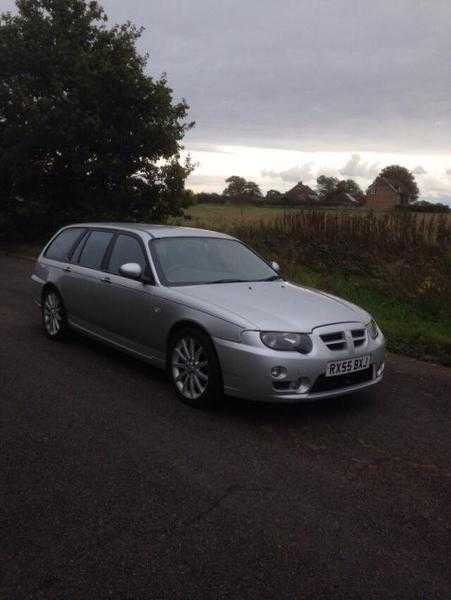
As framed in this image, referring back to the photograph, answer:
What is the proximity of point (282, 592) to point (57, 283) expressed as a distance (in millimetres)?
5430

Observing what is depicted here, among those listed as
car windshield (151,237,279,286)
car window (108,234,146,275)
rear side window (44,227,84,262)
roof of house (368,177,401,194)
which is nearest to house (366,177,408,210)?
roof of house (368,177,401,194)

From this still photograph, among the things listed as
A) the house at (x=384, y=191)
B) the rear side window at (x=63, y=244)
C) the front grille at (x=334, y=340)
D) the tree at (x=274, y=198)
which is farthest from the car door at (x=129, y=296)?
the house at (x=384, y=191)

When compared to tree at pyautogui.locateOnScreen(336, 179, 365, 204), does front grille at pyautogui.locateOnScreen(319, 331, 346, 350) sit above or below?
below

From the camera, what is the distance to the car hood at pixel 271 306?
486cm

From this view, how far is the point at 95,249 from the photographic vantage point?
6.89 m

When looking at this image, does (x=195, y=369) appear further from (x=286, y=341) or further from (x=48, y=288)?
(x=48, y=288)

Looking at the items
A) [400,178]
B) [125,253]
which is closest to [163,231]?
[125,253]

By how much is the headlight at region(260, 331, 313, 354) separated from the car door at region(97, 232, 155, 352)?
137 centimetres

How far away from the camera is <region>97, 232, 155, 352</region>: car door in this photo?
5754 millimetres

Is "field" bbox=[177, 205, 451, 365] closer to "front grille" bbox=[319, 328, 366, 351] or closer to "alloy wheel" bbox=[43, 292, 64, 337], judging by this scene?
"front grille" bbox=[319, 328, 366, 351]

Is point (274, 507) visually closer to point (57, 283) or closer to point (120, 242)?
point (120, 242)

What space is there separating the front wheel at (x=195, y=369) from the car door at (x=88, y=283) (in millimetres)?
1345

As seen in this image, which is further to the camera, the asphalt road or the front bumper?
the front bumper

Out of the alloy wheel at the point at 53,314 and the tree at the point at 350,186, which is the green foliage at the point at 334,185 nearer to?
the tree at the point at 350,186
